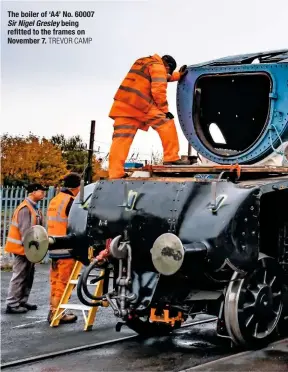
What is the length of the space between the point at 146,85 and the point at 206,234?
6.74 ft

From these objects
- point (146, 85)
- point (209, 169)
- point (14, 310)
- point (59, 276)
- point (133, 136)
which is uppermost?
point (146, 85)

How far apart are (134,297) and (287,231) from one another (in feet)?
5.24

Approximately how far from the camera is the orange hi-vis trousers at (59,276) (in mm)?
7520

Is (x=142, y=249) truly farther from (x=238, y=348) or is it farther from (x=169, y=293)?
(x=238, y=348)

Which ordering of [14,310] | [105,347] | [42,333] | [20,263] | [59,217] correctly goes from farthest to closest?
[20,263]
[14,310]
[59,217]
[42,333]
[105,347]

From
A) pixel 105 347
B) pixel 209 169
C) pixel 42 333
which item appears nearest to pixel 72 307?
pixel 42 333

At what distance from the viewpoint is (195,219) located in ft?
17.5

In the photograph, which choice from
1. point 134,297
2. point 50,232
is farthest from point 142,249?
point 50,232

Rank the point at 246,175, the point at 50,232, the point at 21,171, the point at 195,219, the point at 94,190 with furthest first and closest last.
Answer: the point at 21,171
the point at 50,232
the point at 94,190
the point at 246,175
the point at 195,219

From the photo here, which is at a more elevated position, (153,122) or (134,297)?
(153,122)

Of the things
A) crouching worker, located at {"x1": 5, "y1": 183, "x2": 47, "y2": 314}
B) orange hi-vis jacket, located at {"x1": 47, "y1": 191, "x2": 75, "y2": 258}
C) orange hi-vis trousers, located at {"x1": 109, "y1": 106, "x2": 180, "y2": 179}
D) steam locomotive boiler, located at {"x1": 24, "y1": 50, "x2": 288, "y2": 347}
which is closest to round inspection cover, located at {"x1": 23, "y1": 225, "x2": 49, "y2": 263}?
steam locomotive boiler, located at {"x1": 24, "y1": 50, "x2": 288, "y2": 347}

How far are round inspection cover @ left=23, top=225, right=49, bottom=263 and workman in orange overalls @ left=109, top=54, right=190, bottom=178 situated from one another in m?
1.04

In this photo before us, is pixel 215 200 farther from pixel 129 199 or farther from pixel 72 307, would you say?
pixel 72 307

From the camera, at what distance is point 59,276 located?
7574mm
